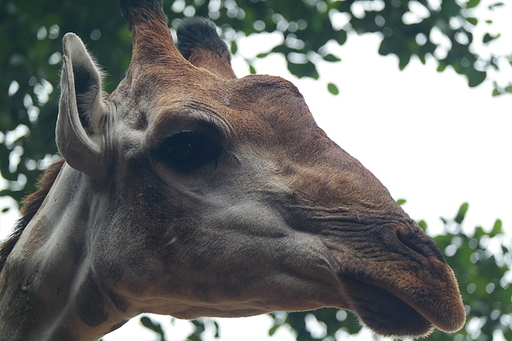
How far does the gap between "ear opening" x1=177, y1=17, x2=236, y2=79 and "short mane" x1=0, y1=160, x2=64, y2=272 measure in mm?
1001

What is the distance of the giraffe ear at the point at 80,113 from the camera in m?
2.82

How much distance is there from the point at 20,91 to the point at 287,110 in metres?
3.62

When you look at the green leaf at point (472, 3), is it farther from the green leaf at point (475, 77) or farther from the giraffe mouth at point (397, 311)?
the giraffe mouth at point (397, 311)

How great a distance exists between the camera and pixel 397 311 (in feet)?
7.98

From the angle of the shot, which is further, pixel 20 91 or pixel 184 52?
pixel 20 91

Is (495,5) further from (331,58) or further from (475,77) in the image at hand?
(331,58)

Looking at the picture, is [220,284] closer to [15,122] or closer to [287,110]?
[287,110]

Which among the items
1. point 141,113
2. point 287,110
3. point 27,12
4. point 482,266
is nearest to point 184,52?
point 141,113

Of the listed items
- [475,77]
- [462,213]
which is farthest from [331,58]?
[462,213]

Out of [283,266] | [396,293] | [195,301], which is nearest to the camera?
[396,293]

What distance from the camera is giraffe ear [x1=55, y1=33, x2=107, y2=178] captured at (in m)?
2.82

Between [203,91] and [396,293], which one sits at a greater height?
[203,91]

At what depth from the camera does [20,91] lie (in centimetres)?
579

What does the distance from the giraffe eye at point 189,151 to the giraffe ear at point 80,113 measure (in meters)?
0.36
